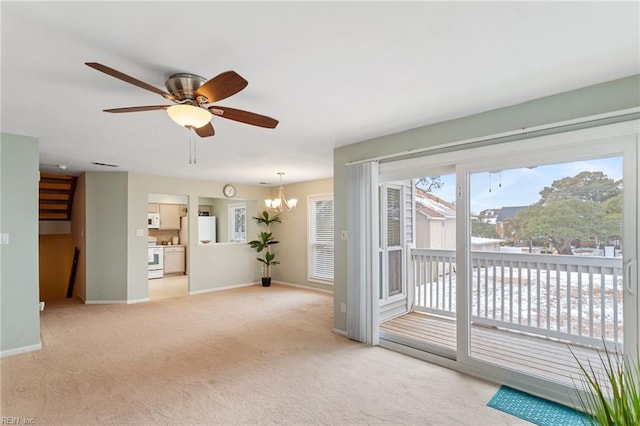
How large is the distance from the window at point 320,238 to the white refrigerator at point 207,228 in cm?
357

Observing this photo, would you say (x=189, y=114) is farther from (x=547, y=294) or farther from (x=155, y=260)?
(x=155, y=260)

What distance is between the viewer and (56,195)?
6457mm

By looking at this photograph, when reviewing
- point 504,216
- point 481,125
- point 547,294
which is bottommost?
point 547,294

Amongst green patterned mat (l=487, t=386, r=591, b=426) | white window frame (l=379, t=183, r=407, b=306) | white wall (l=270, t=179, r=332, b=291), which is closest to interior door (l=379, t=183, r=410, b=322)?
white window frame (l=379, t=183, r=407, b=306)

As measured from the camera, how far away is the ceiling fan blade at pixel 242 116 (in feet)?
7.31

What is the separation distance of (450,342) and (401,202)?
2.11 meters

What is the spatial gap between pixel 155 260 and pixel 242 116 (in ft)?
25.1

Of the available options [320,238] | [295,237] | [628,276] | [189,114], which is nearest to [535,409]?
[628,276]

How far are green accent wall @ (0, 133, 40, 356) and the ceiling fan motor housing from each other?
2709 mm

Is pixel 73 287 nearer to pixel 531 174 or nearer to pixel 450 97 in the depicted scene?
pixel 450 97

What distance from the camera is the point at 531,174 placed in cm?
332

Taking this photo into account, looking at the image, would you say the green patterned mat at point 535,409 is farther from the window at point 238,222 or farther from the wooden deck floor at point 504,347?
the window at point 238,222

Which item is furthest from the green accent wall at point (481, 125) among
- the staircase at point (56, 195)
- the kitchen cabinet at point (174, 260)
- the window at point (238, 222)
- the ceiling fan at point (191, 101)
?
the kitchen cabinet at point (174, 260)

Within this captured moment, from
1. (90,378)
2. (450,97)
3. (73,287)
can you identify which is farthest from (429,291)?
(73,287)
